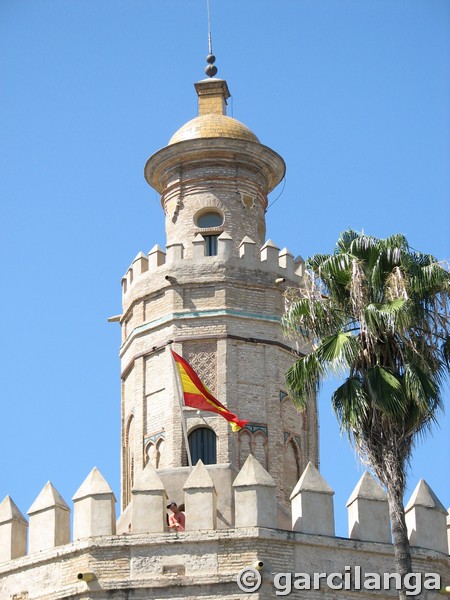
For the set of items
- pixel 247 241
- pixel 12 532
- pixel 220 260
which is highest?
pixel 247 241

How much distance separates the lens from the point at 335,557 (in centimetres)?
2922

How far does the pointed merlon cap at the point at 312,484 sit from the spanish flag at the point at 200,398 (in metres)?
2.78

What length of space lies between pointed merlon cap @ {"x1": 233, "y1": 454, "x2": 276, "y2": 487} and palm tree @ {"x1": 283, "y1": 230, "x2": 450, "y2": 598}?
2.35 meters

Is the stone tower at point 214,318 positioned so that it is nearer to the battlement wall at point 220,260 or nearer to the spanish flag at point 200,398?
the battlement wall at point 220,260

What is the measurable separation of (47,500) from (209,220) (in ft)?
26.2

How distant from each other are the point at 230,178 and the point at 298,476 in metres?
6.66

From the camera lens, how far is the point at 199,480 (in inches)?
1169

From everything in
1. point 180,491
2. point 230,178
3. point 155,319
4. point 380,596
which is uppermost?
point 230,178

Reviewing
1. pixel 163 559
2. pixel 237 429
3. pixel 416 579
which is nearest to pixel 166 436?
pixel 237 429

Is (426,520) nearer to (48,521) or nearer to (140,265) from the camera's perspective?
(48,521)

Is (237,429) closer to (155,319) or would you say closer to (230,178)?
(155,319)

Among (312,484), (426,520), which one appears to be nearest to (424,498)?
(426,520)

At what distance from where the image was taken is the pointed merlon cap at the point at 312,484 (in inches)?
1172

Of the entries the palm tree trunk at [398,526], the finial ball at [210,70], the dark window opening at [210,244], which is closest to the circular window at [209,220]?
the dark window opening at [210,244]
